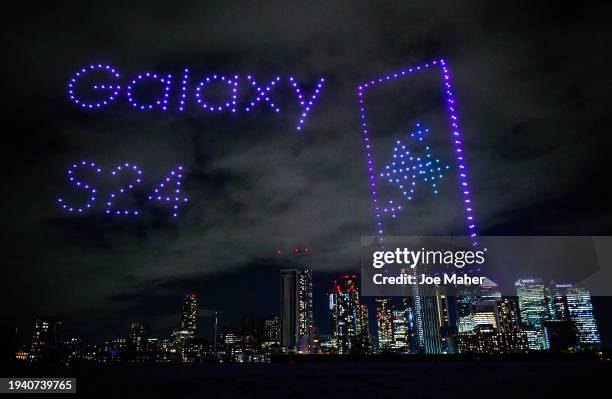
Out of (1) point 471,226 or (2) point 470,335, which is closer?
(1) point 471,226

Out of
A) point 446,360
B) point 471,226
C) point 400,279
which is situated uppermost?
point 471,226

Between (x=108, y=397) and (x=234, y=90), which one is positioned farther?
(x=108, y=397)

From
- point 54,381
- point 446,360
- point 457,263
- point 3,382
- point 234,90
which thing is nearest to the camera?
point 234,90

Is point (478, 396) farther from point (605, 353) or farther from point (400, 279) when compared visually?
point (605, 353)

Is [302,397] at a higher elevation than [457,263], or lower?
lower

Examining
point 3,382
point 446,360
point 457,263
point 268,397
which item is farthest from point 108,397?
point 446,360

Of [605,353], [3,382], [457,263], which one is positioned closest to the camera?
[3,382]

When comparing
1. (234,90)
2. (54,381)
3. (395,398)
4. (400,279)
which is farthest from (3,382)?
(395,398)

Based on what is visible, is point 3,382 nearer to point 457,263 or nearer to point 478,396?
point 457,263

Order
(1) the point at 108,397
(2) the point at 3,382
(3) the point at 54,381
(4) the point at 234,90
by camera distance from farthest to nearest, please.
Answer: (1) the point at 108,397 < (2) the point at 3,382 < (3) the point at 54,381 < (4) the point at 234,90

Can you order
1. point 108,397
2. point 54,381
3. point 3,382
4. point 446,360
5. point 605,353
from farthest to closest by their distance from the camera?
point 446,360, point 605,353, point 108,397, point 3,382, point 54,381
